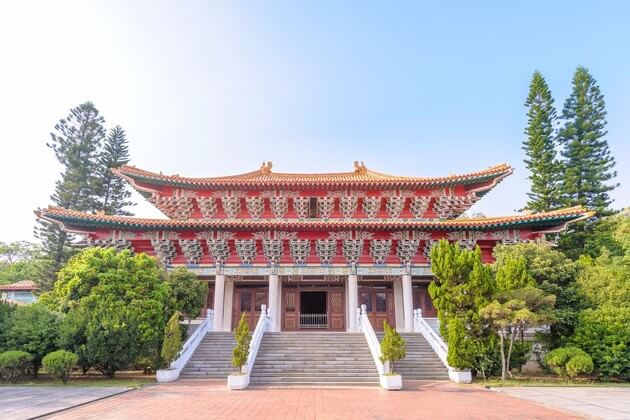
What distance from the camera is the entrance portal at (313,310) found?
18875mm

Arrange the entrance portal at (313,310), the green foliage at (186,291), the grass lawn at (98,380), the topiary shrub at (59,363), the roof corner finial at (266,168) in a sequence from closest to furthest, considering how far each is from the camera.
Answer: the topiary shrub at (59,363) → the grass lawn at (98,380) → the green foliage at (186,291) → the entrance portal at (313,310) → the roof corner finial at (266,168)

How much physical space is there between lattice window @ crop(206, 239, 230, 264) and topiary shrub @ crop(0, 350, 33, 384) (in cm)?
749

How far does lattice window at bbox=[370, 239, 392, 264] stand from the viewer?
17547 mm

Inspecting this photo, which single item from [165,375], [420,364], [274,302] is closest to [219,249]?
[274,302]

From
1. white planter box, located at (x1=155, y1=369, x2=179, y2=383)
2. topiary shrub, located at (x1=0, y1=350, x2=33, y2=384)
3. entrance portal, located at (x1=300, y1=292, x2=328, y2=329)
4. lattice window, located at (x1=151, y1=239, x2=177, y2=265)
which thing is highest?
lattice window, located at (x1=151, y1=239, x2=177, y2=265)

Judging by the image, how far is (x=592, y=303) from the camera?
13.5 meters

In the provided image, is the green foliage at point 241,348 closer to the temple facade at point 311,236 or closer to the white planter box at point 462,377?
the temple facade at point 311,236

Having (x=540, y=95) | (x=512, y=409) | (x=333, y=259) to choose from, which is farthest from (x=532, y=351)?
(x=540, y=95)

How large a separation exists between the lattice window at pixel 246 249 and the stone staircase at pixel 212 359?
3389mm

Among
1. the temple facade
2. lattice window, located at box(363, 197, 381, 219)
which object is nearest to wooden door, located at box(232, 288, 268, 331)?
the temple facade

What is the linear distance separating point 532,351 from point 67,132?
115ft

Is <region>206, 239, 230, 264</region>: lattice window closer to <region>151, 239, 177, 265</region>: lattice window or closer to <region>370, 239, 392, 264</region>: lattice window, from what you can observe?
<region>151, 239, 177, 265</region>: lattice window

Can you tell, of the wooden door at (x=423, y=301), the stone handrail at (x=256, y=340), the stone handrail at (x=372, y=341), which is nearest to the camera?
the stone handrail at (x=372, y=341)

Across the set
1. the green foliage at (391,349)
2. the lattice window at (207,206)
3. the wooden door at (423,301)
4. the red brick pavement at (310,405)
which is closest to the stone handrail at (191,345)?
the red brick pavement at (310,405)
